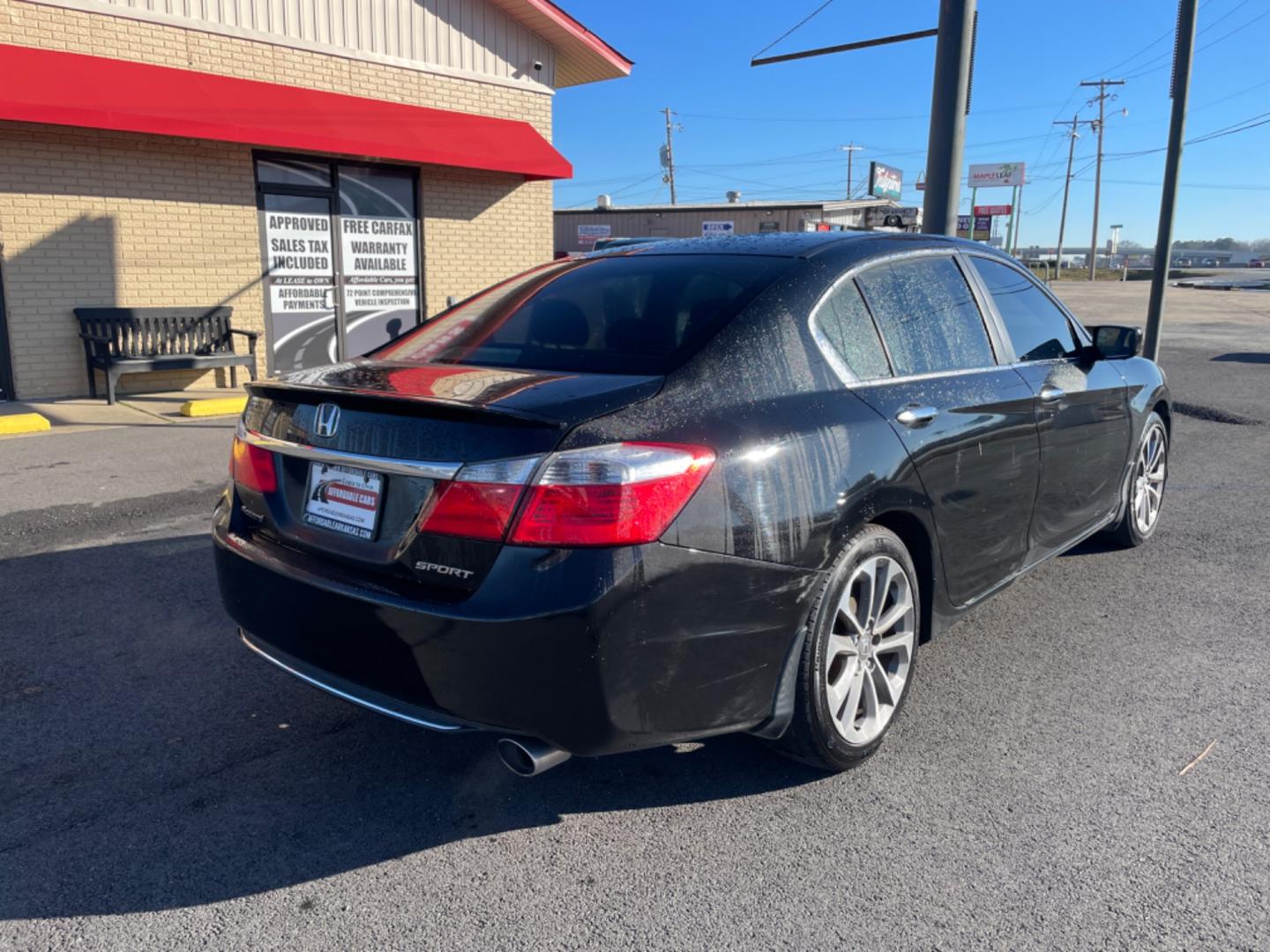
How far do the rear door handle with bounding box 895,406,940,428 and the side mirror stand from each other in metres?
1.81

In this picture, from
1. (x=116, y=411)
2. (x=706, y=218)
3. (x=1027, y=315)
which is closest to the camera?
(x=1027, y=315)

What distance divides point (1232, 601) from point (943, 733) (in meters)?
2.24

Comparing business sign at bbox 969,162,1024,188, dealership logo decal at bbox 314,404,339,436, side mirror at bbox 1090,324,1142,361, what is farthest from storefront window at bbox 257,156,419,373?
business sign at bbox 969,162,1024,188

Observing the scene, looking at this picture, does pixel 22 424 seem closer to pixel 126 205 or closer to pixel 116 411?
pixel 116 411

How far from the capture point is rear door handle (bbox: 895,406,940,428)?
3.25m

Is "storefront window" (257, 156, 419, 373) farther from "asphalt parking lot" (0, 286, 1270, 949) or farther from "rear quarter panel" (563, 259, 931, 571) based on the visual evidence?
"rear quarter panel" (563, 259, 931, 571)

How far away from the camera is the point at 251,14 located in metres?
12.1

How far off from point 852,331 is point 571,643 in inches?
59.7

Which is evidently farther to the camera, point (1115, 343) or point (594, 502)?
point (1115, 343)

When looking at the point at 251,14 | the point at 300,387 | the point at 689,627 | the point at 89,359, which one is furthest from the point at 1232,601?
the point at 251,14

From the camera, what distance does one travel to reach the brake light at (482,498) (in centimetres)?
244

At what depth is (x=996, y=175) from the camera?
7162cm

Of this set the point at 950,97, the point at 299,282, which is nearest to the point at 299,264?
the point at 299,282

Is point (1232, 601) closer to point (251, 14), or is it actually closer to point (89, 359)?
point (89, 359)
